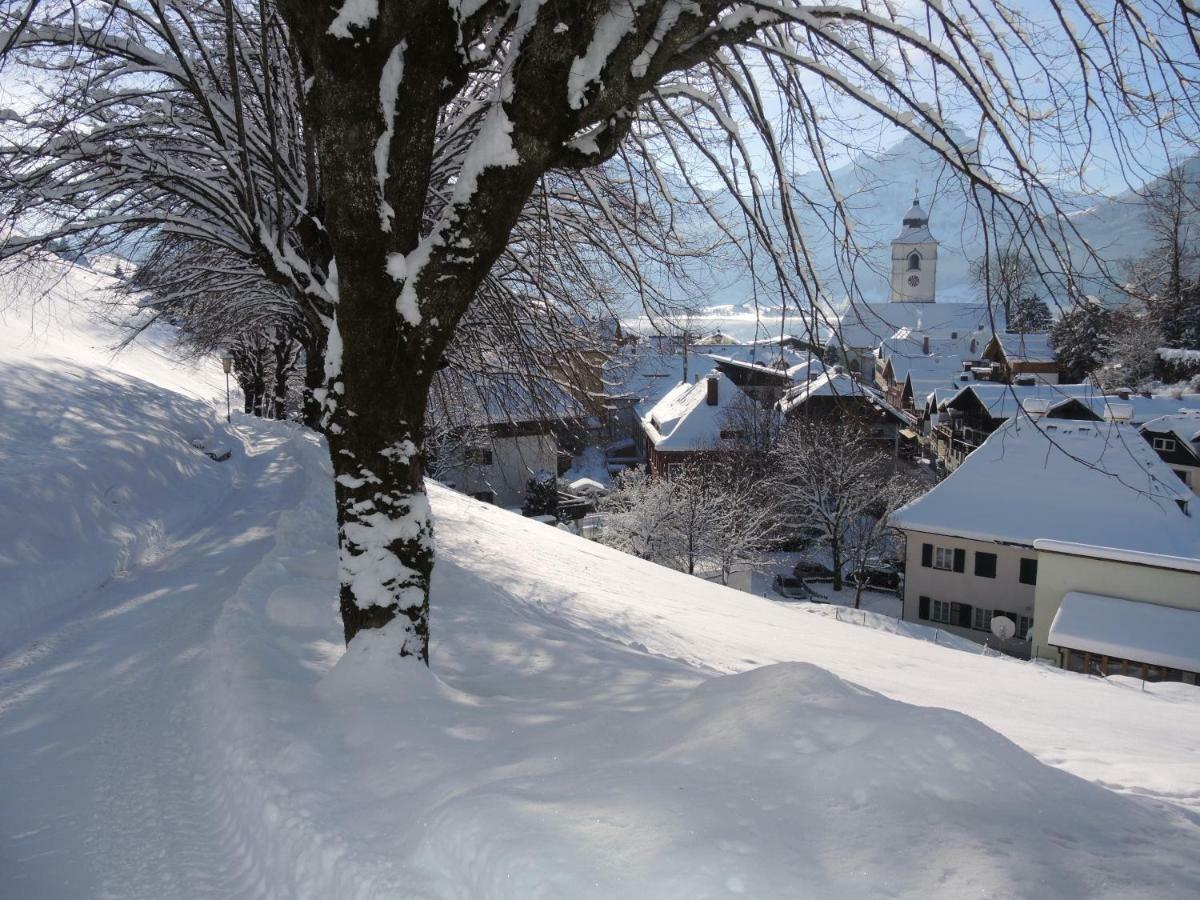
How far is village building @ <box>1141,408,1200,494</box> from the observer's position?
96.9 ft

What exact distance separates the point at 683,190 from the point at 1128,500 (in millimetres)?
19890

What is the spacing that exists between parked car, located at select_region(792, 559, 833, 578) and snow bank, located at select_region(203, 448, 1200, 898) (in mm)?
27902

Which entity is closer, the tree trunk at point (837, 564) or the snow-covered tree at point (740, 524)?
the snow-covered tree at point (740, 524)

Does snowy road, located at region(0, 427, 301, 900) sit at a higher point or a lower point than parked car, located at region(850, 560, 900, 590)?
higher

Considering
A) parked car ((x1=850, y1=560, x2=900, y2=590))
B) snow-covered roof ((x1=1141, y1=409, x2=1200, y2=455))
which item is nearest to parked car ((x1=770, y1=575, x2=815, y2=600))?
parked car ((x1=850, y1=560, x2=900, y2=590))

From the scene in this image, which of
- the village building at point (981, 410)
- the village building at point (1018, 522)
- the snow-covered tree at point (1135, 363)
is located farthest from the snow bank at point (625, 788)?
the snow-covered tree at point (1135, 363)

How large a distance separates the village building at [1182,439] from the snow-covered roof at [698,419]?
16.7 meters

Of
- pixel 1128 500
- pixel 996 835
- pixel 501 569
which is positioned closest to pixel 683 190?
pixel 501 569

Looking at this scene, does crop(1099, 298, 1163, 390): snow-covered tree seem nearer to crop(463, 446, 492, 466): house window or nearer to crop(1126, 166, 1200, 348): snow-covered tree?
crop(463, 446, 492, 466): house window

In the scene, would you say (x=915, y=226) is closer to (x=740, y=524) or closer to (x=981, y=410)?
(x=740, y=524)

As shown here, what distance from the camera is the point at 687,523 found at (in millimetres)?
29047

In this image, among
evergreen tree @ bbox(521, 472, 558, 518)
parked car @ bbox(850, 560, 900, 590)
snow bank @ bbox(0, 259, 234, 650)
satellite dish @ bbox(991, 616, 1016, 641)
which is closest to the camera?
snow bank @ bbox(0, 259, 234, 650)

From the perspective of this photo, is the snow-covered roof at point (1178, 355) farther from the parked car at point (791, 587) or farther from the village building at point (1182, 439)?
the parked car at point (791, 587)

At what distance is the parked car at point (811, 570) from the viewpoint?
3180cm
